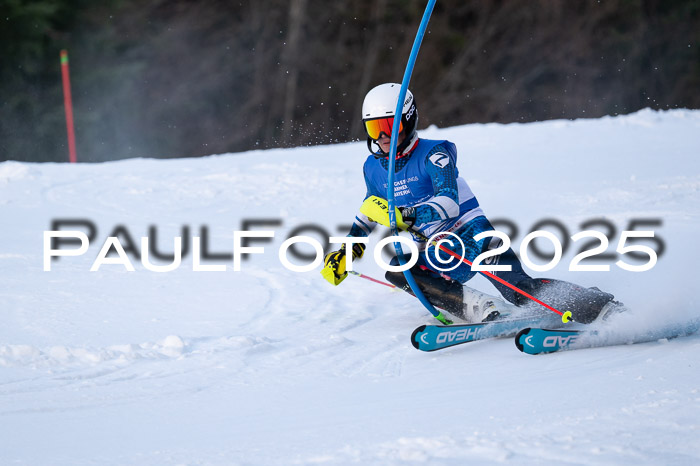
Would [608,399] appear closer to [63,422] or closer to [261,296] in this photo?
[63,422]

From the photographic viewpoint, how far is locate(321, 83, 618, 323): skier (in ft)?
15.8

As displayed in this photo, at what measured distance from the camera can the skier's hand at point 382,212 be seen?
4.73 meters

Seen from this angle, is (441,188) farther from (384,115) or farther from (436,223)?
(384,115)

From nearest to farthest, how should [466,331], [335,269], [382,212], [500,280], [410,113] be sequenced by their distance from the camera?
[466,331] < [382,212] < [500,280] < [410,113] < [335,269]

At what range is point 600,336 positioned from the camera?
14.7 ft

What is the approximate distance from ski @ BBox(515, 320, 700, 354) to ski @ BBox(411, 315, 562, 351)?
312 mm

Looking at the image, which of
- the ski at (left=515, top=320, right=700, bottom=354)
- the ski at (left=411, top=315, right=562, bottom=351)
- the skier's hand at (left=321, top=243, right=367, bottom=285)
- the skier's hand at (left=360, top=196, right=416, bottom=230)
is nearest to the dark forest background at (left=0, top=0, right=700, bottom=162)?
the skier's hand at (left=321, top=243, right=367, bottom=285)

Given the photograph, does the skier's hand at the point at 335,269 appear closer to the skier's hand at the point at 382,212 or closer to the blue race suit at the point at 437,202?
the blue race suit at the point at 437,202

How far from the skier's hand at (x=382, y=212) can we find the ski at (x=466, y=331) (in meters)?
0.59

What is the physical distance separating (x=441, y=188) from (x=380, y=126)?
502mm

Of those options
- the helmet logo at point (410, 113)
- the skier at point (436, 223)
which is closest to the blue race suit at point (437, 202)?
the skier at point (436, 223)

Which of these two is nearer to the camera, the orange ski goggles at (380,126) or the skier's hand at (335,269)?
the orange ski goggles at (380,126)

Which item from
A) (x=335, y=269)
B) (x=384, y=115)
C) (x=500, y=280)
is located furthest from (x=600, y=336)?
(x=384, y=115)

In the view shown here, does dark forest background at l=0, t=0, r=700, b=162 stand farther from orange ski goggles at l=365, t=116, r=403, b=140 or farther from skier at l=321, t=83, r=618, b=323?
orange ski goggles at l=365, t=116, r=403, b=140
